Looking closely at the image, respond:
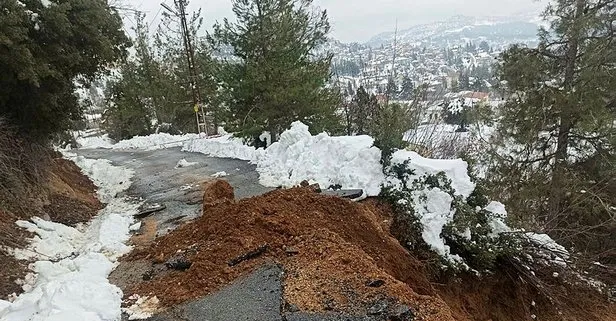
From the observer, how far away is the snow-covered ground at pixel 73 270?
4.50m

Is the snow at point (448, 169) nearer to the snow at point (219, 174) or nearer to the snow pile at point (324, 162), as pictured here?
the snow pile at point (324, 162)

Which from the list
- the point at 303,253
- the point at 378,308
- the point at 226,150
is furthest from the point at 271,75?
the point at 378,308

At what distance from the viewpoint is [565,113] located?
12211 millimetres

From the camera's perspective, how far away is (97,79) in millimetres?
11352

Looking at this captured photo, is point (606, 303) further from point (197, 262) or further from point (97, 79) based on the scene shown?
point (97, 79)

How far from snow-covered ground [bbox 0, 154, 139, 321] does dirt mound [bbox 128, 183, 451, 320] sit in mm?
479

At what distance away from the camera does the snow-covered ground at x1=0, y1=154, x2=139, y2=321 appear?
450 centimetres

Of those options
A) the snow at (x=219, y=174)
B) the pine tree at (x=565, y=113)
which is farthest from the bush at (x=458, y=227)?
the pine tree at (x=565, y=113)

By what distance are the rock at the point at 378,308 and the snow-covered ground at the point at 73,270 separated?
8.69ft

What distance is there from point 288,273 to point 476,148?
38.8 ft

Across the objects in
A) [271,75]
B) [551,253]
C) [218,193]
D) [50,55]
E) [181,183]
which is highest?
[50,55]

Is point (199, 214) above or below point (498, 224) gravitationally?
above

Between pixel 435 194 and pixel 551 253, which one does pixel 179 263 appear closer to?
pixel 435 194

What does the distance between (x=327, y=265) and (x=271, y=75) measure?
40.0 ft
